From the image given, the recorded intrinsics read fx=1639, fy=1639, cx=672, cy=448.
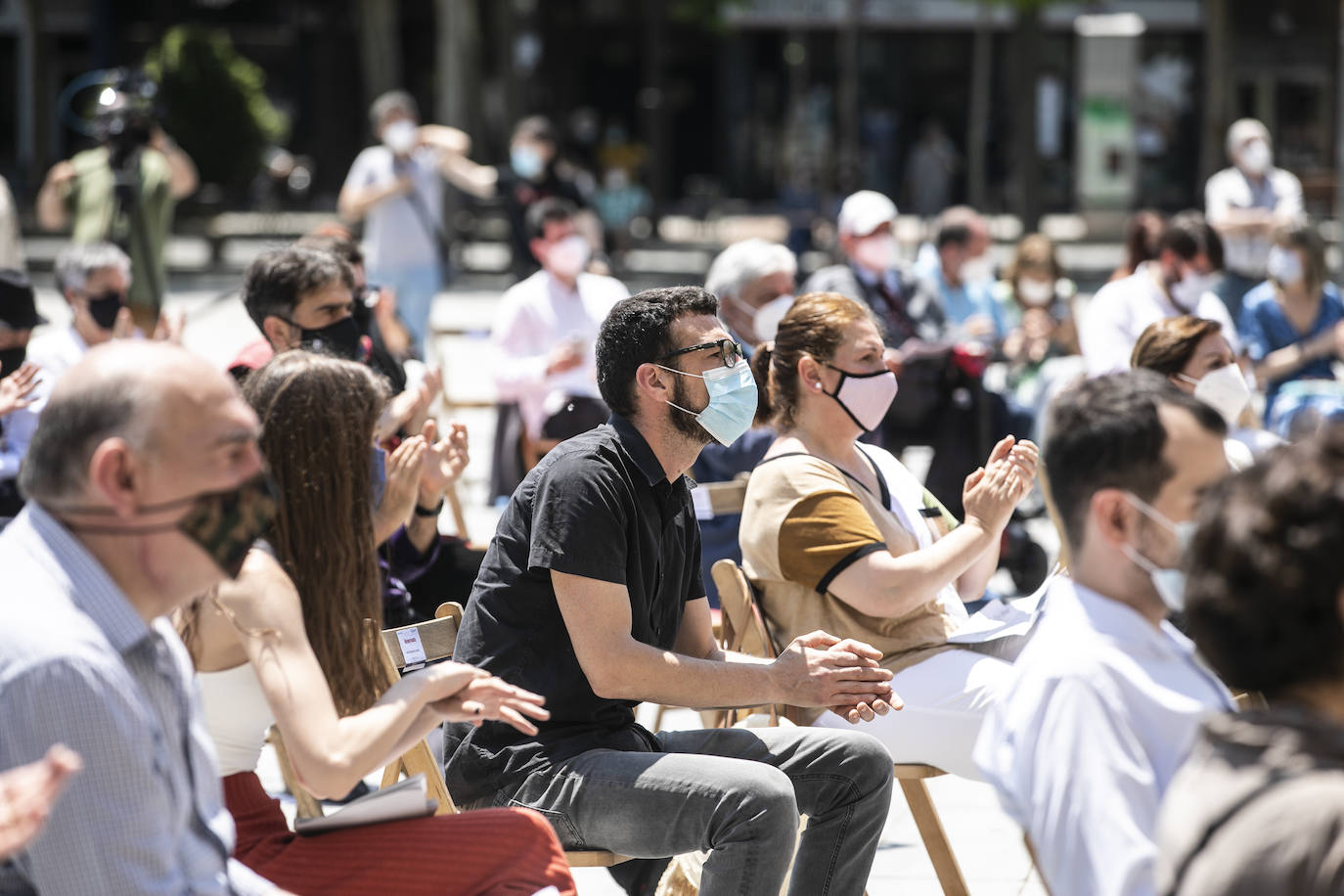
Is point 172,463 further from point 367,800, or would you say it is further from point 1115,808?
point 1115,808

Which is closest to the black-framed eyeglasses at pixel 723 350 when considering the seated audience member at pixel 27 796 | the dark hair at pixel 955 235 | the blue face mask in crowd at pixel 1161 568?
the blue face mask in crowd at pixel 1161 568

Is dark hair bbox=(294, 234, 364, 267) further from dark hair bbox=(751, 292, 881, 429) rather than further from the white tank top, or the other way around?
the white tank top

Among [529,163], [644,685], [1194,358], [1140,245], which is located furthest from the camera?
[529,163]

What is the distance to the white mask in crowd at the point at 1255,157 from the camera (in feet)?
37.8

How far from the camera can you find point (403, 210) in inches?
405

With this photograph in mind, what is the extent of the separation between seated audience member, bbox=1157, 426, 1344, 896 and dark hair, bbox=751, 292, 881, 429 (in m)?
2.25

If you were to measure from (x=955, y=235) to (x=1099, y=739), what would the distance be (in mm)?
6861

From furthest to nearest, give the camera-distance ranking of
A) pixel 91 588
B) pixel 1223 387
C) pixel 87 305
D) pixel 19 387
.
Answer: pixel 87 305
pixel 19 387
pixel 1223 387
pixel 91 588

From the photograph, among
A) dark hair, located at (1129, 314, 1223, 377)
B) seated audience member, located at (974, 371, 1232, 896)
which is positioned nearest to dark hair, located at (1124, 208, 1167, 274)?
dark hair, located at (1129, 314, 1223, 377)

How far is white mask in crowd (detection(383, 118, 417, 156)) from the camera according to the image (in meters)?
10.2

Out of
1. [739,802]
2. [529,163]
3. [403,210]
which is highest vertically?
[529,163]

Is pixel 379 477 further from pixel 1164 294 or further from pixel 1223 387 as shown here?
pixel 1164 294

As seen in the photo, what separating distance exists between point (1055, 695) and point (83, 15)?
34.6m

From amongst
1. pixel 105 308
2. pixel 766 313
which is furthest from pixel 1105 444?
Answer: pixel 105 308
